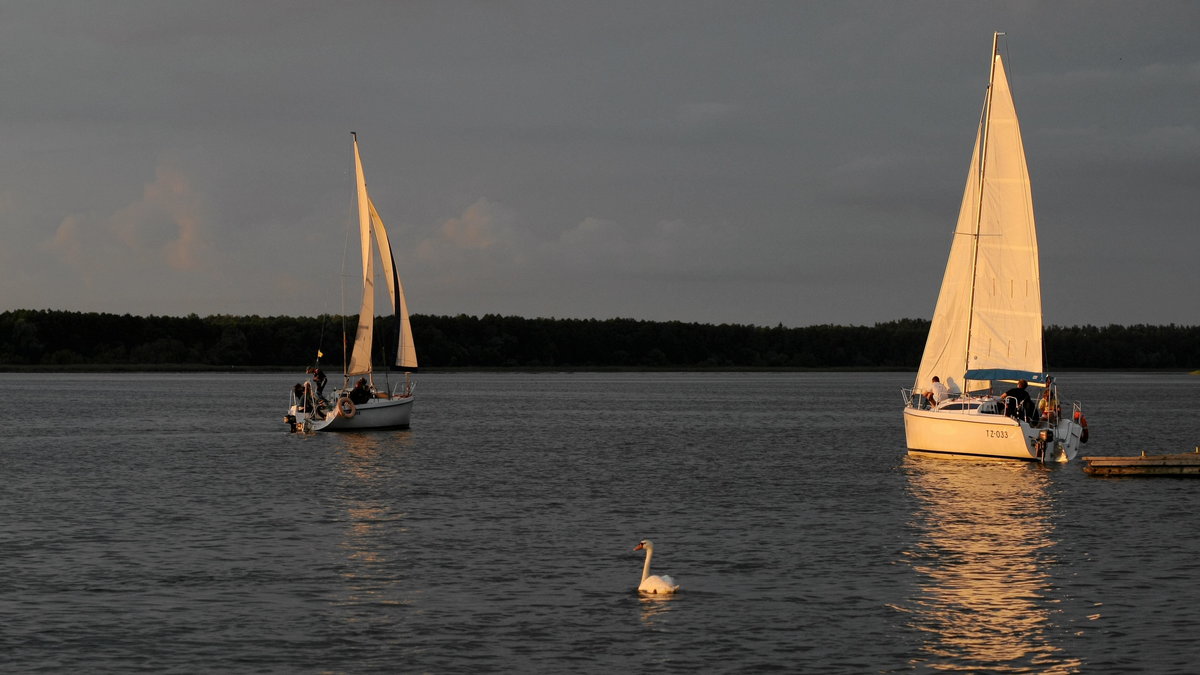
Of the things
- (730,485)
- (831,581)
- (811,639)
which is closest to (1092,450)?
(730,485)

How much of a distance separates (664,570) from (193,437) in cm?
4553

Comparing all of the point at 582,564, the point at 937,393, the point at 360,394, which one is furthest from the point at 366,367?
the point at 582,564

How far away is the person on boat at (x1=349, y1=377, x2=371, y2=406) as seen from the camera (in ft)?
198

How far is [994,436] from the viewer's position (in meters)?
44.0

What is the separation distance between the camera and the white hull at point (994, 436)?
43719 mm

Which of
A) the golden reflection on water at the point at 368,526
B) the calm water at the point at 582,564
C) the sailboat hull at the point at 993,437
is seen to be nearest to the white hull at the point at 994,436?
the sailboat hull at the point at 993,437

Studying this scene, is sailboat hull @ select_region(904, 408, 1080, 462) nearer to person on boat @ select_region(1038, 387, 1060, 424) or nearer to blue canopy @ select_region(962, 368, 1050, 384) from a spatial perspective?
person on boat @ select_region(1038, 387, 1060, 424)

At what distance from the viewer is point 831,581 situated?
23438mm

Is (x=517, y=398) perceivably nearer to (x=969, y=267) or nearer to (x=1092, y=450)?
(x=1092, y=450)

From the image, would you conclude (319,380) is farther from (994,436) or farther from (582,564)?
(582,564)

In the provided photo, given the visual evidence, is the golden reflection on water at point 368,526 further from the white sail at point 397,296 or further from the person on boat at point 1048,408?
the person on boat at point 1048,408

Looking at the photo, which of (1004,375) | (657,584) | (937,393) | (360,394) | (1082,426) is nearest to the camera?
(657,584)

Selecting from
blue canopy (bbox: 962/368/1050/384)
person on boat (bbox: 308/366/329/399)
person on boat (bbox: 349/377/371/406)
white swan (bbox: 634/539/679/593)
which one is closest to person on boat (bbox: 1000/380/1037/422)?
blue canopy (bbox: 962/368/1050/384)

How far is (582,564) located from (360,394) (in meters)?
37.2
